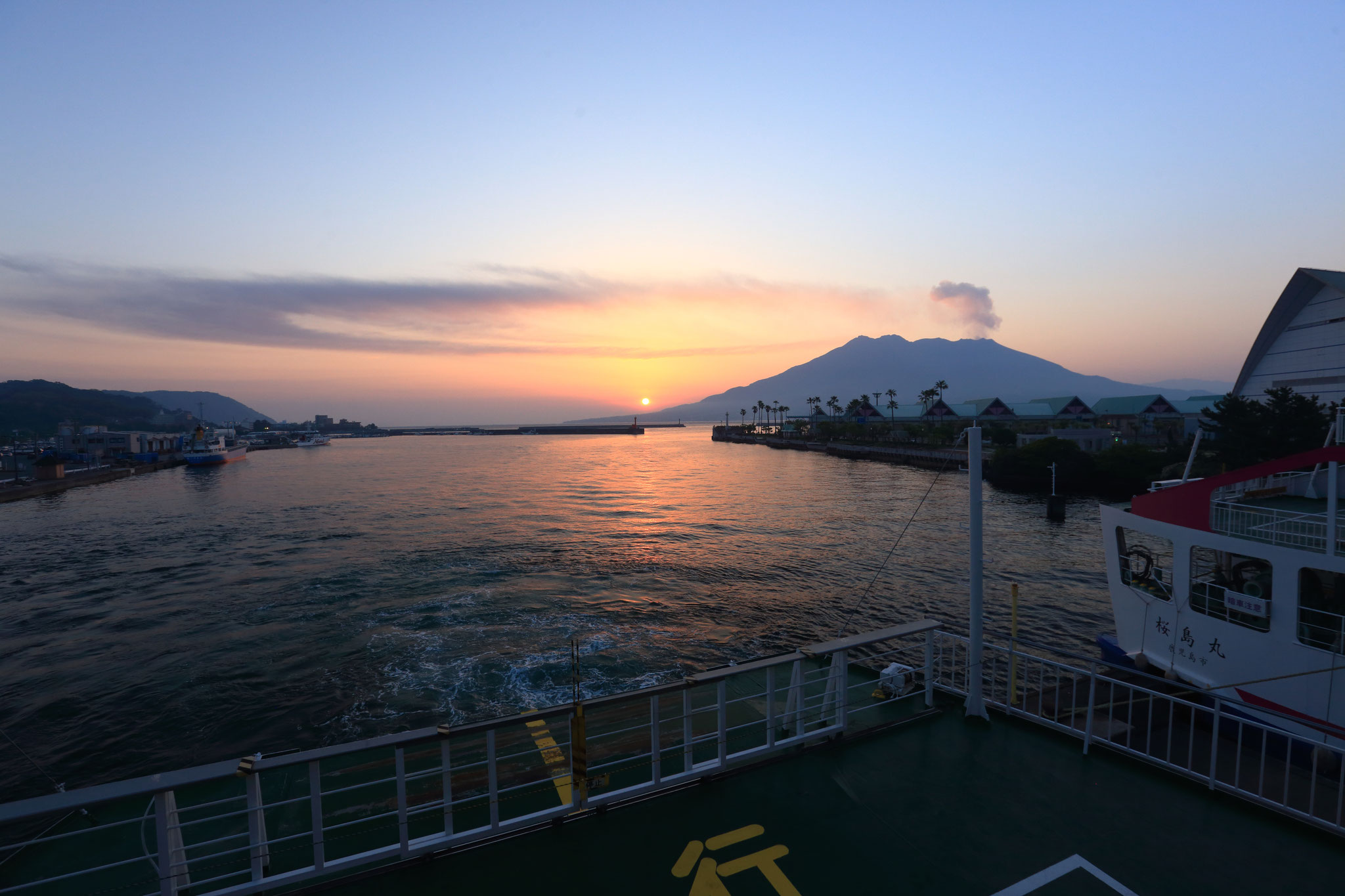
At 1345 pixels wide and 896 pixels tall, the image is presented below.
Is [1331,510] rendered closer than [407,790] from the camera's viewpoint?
Yes

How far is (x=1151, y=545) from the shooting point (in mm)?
28984

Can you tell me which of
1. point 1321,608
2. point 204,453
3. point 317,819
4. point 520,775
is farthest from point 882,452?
point 204,453

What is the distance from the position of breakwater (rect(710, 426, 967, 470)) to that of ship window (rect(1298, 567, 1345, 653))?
35.7 m

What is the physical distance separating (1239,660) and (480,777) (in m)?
12.0

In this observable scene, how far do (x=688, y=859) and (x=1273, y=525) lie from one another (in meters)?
10.2

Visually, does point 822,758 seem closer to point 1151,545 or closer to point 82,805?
point 82,805

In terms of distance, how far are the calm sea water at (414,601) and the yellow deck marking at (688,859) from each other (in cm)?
919

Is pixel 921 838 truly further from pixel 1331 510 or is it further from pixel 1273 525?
pixel 1273 525

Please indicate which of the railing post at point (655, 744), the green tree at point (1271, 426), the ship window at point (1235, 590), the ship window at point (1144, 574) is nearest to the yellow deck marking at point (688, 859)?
the railing post at point (655, 744)

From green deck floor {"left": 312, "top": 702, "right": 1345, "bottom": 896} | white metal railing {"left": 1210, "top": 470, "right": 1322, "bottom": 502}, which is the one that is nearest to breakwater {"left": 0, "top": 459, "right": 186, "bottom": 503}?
green deck floor {"left": 312, "top": 702, "right": 1345, "bottom": 896}

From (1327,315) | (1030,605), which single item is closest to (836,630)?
(1030,605)

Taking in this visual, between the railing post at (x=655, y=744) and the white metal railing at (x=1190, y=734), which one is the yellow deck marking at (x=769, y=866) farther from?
the white metal railing at (x=1190, y=734)

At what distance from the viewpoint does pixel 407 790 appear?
7680 mm

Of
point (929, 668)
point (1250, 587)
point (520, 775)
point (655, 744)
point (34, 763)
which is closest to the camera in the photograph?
point (655, 744)
